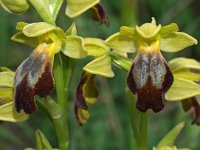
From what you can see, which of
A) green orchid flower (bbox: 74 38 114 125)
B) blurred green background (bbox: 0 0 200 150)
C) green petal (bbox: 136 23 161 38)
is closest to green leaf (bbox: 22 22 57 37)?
green orchid flower (bbox: 74 38 114 125)

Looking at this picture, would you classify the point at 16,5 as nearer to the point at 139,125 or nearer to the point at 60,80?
the point at 60,80

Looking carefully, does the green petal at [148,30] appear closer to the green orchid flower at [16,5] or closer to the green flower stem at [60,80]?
Answer: the green flower stem at [60,80]

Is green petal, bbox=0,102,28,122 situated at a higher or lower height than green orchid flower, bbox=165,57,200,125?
higher

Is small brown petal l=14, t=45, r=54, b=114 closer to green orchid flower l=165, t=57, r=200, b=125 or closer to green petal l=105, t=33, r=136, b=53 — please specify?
green petal l=105, t=33, r=136, b=53

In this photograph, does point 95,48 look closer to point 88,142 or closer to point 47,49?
point 47,49

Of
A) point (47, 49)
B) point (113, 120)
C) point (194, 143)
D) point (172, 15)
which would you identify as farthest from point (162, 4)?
point (47, 49)

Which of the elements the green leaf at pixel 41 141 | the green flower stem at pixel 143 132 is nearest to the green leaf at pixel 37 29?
the green leaf at pixel 41 141
